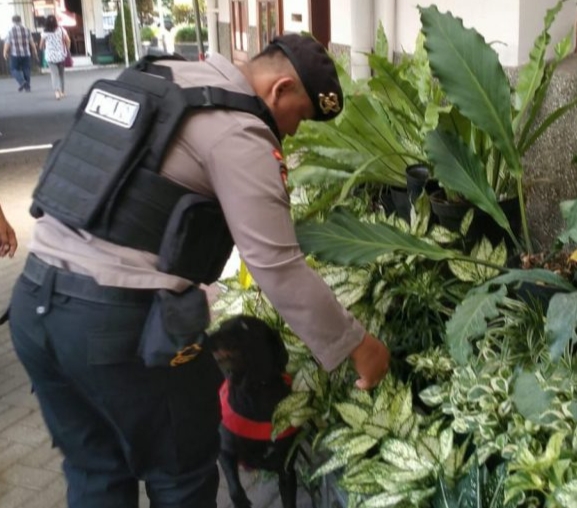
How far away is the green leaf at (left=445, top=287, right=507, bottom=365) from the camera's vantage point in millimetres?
2082

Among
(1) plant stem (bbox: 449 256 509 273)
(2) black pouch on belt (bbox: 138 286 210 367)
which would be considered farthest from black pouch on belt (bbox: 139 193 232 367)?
(1) plant stem (bbox: 449 256 509 273)

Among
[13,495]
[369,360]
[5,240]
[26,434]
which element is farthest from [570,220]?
[26,434]

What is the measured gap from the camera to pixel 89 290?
7.23 feet

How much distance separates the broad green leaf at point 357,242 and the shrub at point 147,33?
22240 mm

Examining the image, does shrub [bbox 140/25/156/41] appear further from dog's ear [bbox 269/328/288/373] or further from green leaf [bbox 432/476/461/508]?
green leaf [bbox 432/476/461/508]

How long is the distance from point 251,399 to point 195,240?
796 mm

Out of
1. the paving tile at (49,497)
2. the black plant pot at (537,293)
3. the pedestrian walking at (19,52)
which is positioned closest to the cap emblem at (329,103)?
the black plant pot at (537,293)

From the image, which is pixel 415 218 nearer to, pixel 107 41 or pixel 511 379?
pixel 511 379

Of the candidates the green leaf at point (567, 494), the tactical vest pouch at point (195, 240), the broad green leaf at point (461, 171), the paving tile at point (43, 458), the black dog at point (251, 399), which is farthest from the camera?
the paving tile at point (43, 458)

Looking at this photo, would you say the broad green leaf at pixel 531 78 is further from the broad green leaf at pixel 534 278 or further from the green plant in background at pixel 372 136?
the broad green leaf at pixel 534 278

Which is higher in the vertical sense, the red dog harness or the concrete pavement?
the red dog harness

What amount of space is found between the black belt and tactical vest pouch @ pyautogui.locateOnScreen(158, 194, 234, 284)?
9 centimetres

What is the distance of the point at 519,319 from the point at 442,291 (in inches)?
12.6

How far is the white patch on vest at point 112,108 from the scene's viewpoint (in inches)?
83.9
